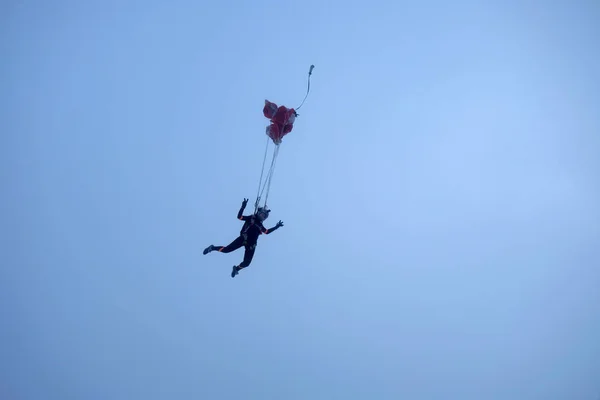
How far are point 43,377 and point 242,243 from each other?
57821 millimetres

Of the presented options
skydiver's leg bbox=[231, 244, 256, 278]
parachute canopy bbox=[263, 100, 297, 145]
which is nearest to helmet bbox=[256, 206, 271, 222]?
skydiver's leg bbox=[231, 244, 256, 278]

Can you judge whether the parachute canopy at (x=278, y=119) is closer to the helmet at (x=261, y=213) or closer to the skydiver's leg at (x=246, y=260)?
the helmet at (x=261, y=213)

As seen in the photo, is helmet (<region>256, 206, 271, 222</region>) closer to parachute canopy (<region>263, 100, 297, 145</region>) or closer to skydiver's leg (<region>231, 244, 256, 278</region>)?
skydiver's leg (<region>231, 244, 256, 278</region>)

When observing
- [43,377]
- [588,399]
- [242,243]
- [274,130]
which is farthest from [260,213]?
[588,399]

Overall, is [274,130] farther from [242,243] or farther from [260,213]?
[242,243]

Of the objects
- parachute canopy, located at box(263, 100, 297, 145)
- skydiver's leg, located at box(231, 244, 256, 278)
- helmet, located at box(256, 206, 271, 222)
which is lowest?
skydiver's leg, located at box(231, 244, 256, 278)

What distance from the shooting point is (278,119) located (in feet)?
39.2

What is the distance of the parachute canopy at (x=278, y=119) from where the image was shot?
38.9 feet

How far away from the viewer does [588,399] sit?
63156mm

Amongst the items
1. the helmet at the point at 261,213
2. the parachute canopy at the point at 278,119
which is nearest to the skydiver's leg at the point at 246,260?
the helmet at the point at 261,213

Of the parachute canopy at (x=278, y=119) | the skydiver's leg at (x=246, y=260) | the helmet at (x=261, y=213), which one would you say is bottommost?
the skydiver's leg at (x=246, y=260)

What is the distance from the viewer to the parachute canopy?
38.9ft

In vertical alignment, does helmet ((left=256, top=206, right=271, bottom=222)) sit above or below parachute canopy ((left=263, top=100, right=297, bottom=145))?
below

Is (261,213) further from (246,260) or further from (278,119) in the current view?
(278,119)
